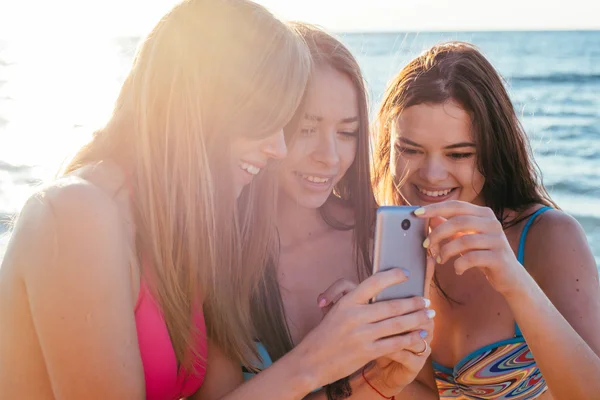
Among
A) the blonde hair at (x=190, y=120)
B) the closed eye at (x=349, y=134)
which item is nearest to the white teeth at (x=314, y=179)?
the closed eye at (x=349, y=134)

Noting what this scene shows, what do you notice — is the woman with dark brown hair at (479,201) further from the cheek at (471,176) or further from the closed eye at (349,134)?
the closed eye at (349,134)

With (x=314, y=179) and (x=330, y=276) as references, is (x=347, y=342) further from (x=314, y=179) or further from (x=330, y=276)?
(x=330, y=276)

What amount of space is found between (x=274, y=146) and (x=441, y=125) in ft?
3.26

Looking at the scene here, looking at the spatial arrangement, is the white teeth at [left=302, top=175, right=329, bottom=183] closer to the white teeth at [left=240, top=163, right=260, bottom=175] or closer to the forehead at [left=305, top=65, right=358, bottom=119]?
the forehead at [left=305, top=65, right=358, bottom=119]

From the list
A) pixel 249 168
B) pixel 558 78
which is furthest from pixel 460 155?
pixel 558 78

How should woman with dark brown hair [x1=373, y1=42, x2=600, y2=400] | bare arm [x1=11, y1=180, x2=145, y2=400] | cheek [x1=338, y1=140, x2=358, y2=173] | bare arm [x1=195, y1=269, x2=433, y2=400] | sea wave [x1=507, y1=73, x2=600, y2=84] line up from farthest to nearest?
sea wave [x1=507, y1=73, x2=600, y2=84] → cheek [x1=338, y1=140, x2=358, y2=173] → woman with dark brown hair [x1=373, y1=42, x2=600, y2=400] → bare arm [x1=195, y1=269, x2=433, y2=400] → bare arm [x1=11, y1=180, x2=145, y2=400]

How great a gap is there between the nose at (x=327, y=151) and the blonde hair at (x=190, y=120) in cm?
67

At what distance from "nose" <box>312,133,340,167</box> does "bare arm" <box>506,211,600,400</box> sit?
983mm

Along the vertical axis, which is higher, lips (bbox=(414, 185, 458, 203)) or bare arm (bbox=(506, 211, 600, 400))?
lips (bbox=(414, 185, 458, 203))

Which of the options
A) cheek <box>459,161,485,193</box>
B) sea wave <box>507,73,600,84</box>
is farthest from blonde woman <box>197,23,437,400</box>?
sea wave <box>507,73,600,84</box>

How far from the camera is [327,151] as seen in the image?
3.19m

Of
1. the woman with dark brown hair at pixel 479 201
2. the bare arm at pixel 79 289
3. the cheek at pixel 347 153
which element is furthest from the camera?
the cheek at pixel 347 153

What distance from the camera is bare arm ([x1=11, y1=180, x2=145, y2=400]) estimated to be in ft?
6.94

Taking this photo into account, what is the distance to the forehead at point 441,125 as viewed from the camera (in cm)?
327
